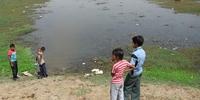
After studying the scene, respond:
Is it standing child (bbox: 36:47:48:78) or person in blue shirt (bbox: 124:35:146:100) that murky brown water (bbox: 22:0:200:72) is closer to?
standing child (bbox: 36:47:48:78)

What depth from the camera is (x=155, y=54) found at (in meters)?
20.1

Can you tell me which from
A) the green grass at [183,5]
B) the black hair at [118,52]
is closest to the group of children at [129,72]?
the black hair at [118,52]

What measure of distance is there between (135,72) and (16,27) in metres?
18.7

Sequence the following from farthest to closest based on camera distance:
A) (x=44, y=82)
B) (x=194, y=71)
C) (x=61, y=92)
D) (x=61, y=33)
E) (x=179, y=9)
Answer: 1. (x=179, y=9)
2. (x=61, y=33)
3. (x=194, y=71)
4. (x=44, y=82)
5. (x=61, y=92)

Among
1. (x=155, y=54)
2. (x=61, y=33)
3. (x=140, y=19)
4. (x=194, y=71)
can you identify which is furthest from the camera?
(x=140, y=19)

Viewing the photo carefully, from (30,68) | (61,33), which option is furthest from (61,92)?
(61,33)

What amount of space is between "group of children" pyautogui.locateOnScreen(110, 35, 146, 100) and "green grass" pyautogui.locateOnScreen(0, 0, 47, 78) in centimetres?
783

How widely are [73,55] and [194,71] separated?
638 cm

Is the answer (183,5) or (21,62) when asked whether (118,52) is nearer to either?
(21,62)

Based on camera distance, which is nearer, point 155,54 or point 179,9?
point 155,54

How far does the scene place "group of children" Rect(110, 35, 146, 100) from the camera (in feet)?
30.7

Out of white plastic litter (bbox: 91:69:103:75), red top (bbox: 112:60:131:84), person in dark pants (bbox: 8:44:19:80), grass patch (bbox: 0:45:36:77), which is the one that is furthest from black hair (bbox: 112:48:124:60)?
grass patch (bbox: 0:45:36:77)

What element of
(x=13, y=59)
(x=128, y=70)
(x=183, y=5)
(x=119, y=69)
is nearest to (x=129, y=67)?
(x=128, y=70)

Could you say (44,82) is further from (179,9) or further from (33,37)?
(179,9)
